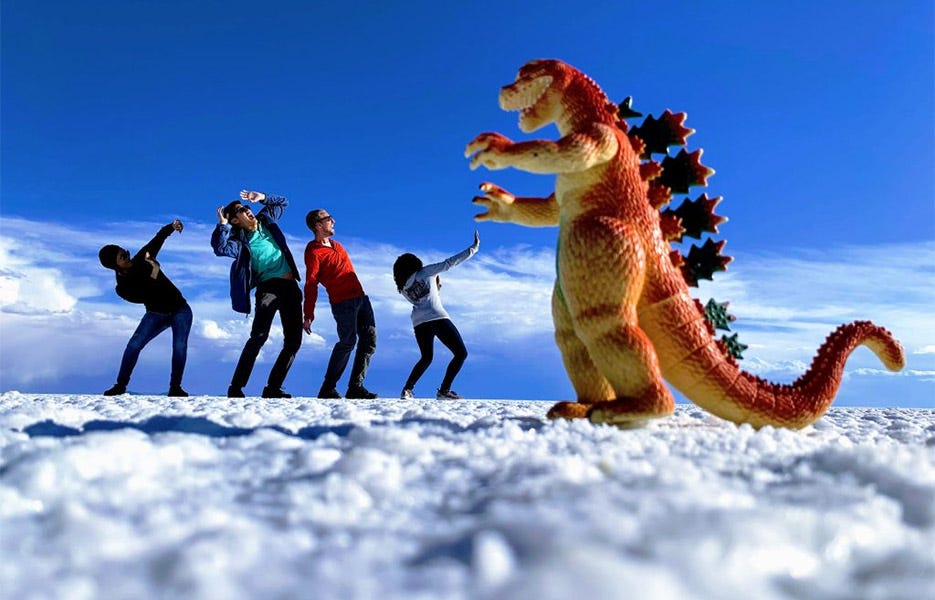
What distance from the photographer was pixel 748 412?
226 cm

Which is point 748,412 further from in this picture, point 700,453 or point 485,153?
point 485,153

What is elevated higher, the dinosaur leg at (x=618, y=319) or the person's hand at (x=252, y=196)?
the person's hand at (x=252, y=196)

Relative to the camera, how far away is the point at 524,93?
246 cm

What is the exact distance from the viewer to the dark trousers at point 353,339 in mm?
5047

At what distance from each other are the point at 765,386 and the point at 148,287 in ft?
14.8

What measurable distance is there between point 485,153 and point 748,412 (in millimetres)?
1255

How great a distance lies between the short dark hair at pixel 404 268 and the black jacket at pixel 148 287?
67.0 inches

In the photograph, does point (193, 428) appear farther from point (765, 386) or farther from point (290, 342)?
point (290, 342)

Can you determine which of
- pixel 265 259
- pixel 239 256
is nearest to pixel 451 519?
pixel 265 259

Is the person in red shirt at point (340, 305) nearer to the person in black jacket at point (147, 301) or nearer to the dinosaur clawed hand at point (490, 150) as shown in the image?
the person in black jacket at point (147, 301)

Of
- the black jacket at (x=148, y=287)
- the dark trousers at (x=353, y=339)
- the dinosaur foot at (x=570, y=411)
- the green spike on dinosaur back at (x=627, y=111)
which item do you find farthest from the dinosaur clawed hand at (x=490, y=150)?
the black jacket at (x=148, y=287)

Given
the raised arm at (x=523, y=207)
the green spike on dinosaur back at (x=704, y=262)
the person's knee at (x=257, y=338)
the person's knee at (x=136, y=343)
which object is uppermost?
the raised arm at (x=523, y=207)

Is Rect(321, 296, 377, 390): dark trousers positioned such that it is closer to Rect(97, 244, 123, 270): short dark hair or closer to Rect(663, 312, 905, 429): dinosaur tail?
Rect(97, 244, 123, 270): short dark hair

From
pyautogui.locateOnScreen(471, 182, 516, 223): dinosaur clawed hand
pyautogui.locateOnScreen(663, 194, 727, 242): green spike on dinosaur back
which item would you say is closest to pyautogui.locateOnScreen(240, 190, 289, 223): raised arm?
pyautogui.locateOnScreen(471, 182, 516, 223): dinosaur clawed hand
